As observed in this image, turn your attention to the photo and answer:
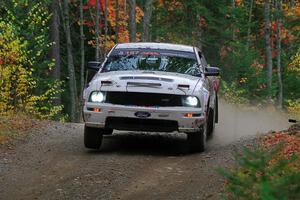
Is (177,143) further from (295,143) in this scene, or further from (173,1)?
(173,1)

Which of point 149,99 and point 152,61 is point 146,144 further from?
point 149,99

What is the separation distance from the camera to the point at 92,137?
34.1 ft

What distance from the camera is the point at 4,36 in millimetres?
14906

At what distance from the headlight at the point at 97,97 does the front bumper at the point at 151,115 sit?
89 millimetres

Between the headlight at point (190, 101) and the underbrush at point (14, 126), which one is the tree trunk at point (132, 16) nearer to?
the underbrush at point (14, 126)

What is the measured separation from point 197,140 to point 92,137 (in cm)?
178

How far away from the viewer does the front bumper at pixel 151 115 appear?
9727mm

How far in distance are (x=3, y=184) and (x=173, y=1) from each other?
36.8m

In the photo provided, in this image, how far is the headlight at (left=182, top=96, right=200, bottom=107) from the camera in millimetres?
9844

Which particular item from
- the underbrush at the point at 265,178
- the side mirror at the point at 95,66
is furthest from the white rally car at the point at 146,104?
the underbrush at the point at 265,178

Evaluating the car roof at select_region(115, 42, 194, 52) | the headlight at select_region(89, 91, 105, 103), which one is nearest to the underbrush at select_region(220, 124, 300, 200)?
the headlight at select_region(89, 91, 105, 103)

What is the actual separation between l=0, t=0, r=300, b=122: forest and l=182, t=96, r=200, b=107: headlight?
21.0 ft

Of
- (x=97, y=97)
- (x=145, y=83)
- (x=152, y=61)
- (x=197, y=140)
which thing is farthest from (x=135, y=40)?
(x=145, y=83)

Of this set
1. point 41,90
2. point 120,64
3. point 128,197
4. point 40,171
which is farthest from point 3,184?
point 41,90
